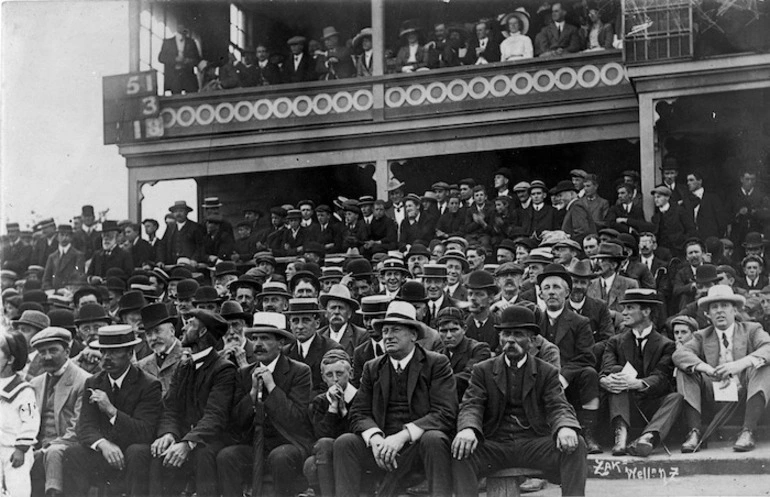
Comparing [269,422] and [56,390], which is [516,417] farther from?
[56,390]

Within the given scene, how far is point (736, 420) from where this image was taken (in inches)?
380

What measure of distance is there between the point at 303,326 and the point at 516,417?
2.41 meters

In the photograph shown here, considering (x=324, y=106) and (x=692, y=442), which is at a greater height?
(x=324, y=106)

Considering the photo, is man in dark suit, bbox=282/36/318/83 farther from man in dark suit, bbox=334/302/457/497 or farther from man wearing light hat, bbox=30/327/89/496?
man in dark suit, bbox=334/302/457/497

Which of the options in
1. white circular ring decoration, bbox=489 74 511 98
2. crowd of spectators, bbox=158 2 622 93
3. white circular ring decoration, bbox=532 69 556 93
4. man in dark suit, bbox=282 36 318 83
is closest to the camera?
crowd of spectators, bbox=158 2 622 93

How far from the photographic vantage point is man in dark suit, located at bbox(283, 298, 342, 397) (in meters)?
9.68

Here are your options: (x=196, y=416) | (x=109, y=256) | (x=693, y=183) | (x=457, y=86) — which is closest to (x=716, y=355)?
(x=196, y=416)

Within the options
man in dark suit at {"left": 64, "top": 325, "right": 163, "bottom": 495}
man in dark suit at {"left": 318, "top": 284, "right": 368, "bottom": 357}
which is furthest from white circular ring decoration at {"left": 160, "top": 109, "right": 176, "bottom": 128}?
man in dark suit at {"left": 64, "top": 325, "right": 163, "bottom": 495}

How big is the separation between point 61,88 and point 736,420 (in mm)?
11389

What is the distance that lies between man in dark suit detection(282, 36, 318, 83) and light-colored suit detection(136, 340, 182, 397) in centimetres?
1166

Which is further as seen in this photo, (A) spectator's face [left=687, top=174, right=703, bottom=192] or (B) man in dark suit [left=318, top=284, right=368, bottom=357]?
(A) spectator's face [left=687, top=174, right=703, bottom=192]

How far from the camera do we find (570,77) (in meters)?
19.2

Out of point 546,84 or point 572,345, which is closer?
point 572,345

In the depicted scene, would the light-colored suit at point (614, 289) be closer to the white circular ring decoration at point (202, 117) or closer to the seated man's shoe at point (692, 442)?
the seated man's shoe at point (692, 442)
